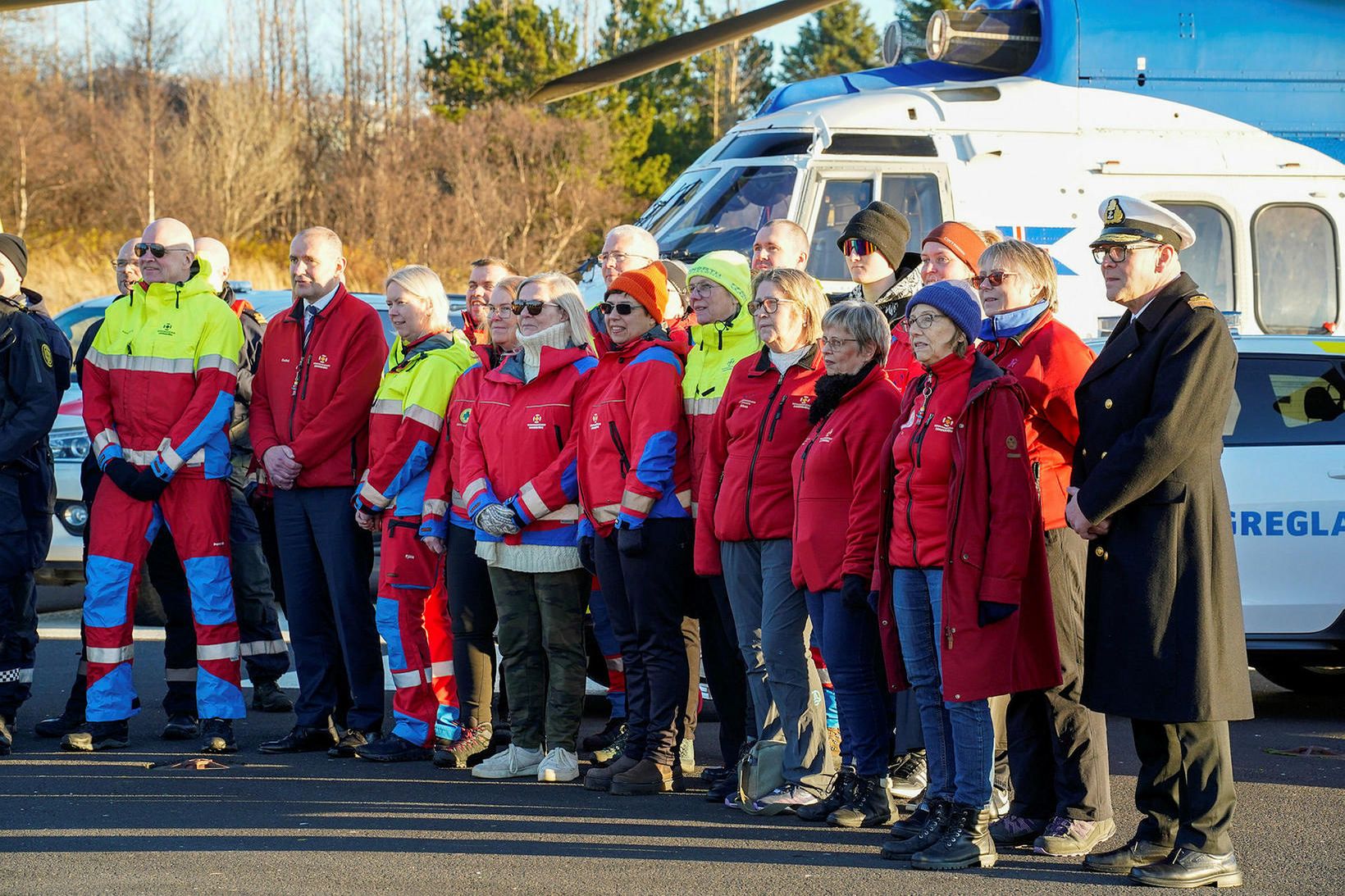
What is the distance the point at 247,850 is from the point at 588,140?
1488 inches

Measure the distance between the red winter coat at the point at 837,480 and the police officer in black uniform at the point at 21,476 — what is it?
3.81m

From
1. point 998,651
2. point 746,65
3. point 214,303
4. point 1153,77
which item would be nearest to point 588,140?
point 746,65

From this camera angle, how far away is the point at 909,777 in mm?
6535

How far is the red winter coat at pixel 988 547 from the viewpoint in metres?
5.32

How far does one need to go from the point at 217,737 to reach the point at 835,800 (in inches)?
118

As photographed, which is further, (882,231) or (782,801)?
Answer: (882,231)

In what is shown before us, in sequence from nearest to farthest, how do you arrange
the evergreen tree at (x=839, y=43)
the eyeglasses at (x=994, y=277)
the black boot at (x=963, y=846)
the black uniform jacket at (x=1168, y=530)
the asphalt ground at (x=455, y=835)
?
the black uniform jacket at (x=1168, y=530) < the asphalt ground at (x=455, y=835) < the black boot at (x=963, y=846) < the eyeglasses at (x=994, y=277) < the evergreen tree at (x=839, y=43)

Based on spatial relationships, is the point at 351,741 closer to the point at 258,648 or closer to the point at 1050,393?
the point at 258,648

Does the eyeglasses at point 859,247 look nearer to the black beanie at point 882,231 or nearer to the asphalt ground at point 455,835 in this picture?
the black beanie at point 882,231

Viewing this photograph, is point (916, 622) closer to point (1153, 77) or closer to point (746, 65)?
point (1153, 77)

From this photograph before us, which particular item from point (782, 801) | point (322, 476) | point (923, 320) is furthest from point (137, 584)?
point (923, 320)

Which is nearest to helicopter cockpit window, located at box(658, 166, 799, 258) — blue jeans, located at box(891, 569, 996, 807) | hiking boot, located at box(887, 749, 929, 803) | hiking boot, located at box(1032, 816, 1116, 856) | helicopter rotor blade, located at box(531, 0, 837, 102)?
helicopter rotor blade, located at box(531, 0, 837, 102)

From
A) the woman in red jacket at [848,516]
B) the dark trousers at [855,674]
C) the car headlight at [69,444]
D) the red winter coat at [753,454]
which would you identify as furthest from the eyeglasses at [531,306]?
the car headlight at [69,444]

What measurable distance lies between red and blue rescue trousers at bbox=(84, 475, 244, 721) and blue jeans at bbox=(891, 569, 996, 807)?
3.41 m
